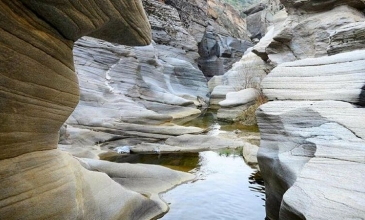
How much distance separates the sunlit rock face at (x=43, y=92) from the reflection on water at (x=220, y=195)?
1.85 meters

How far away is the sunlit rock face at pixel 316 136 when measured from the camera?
2.91 meters

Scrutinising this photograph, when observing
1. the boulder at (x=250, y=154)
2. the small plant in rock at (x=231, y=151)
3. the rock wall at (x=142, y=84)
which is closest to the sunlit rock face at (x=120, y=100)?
the rock wall at (x=142, y=84)

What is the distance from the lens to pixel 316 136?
3779 millimetres

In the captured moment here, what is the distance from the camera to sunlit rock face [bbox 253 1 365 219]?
2912mm

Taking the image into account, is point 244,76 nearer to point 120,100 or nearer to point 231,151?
point 120,100

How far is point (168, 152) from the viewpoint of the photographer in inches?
345

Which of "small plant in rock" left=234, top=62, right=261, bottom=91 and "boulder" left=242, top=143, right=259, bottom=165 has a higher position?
"small plant in rock" left=234, top=62, right=261, bottom=91

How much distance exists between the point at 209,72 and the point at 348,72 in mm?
29910

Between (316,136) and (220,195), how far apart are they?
2237 millimetres

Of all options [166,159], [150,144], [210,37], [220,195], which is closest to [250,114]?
[150,144]

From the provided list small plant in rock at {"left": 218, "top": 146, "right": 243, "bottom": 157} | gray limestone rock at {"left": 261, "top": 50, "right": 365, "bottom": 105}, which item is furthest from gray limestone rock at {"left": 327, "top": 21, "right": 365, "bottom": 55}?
small plant in rock at {"left": 218, "top": 146, "right": 243, "bottom": 157}

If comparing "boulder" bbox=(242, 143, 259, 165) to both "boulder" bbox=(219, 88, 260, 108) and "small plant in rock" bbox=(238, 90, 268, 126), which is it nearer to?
"small plant in rock" bbox=(238, 90, 268, 126)

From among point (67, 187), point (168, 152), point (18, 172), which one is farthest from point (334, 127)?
point (168, 152)

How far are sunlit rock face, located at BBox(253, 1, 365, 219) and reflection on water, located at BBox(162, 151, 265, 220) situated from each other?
0.57 metres
